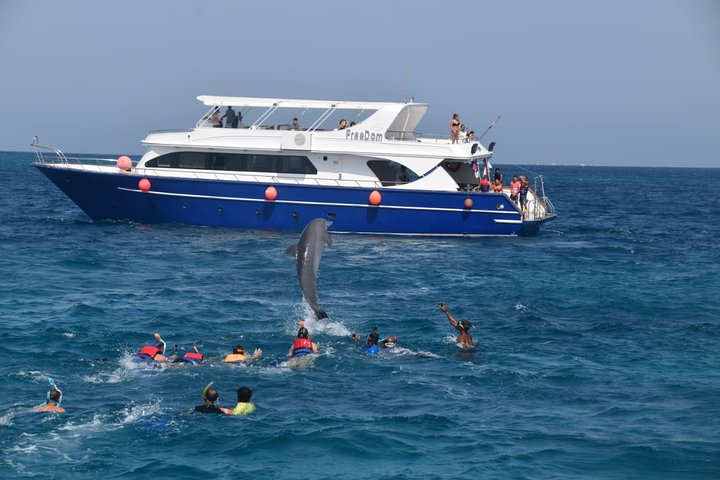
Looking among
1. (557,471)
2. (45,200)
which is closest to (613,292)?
(557,471)

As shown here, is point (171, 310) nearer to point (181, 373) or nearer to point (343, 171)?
point (181, 373)

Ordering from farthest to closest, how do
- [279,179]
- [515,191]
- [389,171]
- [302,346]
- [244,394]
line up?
[515,191]
[389,171]
[279,179]
[302,346]
[244,394]

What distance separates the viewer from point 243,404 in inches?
632

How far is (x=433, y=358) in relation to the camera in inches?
786

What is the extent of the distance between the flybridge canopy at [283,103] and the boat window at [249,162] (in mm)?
2526

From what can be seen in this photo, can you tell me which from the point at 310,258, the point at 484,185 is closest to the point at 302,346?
the point at 310,258

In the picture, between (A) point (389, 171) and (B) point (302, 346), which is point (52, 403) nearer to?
(B) point (302, 346)

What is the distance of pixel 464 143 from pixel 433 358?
18.5m

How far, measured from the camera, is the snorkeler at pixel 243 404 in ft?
52.5

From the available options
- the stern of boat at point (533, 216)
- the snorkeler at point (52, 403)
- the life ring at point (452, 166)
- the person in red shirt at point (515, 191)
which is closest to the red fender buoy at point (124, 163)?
the life ring at point (452, 166)

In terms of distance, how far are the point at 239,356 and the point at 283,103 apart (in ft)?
68.6

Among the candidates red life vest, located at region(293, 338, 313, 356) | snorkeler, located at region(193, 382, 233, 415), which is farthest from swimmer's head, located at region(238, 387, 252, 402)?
red life vest, located at region(293, 338, 313, 356)

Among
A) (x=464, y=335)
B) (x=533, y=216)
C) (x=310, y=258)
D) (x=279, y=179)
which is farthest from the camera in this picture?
(x=533, y=216)

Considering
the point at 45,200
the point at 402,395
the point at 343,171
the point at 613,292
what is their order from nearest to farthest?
1. the point at 402,395
2. the point at 613,292
3. the point at 343,171
4. the point at 45,200
